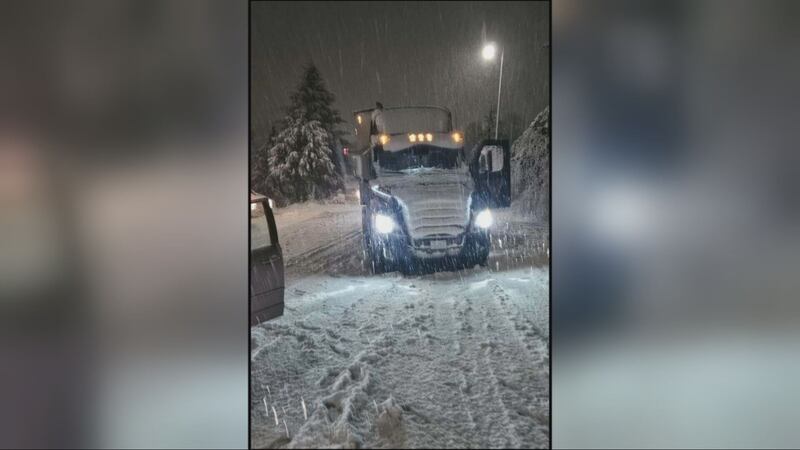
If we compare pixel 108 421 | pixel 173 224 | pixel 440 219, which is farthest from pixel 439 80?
pixel 108 421

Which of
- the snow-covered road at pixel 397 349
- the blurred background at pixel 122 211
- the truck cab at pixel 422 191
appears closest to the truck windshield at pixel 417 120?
the truck cab at pixel 422 191

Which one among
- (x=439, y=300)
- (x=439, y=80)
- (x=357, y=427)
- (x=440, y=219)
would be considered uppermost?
(x=439, y=80)

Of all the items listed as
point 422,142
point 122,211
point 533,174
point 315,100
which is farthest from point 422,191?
point 122,211

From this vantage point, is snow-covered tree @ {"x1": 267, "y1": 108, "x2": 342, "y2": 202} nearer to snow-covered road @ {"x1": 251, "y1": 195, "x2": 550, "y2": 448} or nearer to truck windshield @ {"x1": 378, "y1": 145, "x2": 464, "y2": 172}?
snow-covered road @ {"x1": 251, "y1": 195, "x2": 550, "y2": 448}

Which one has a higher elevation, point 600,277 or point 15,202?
point 15,202

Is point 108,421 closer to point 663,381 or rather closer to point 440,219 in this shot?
point 440,219

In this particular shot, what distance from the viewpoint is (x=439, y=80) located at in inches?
63.8

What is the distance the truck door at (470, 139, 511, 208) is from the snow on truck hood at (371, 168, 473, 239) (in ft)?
0.14

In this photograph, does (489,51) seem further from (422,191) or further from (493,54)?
(422,191)

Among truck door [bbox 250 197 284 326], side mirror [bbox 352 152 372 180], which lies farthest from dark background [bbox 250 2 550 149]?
truck door [bbox 250 197 284 326]

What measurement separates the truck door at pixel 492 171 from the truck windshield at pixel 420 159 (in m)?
0.07

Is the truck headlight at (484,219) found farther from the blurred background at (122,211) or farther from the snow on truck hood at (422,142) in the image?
the blurred background at (122,211)

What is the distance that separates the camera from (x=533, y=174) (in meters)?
1.59

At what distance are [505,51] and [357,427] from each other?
142 centimetres
